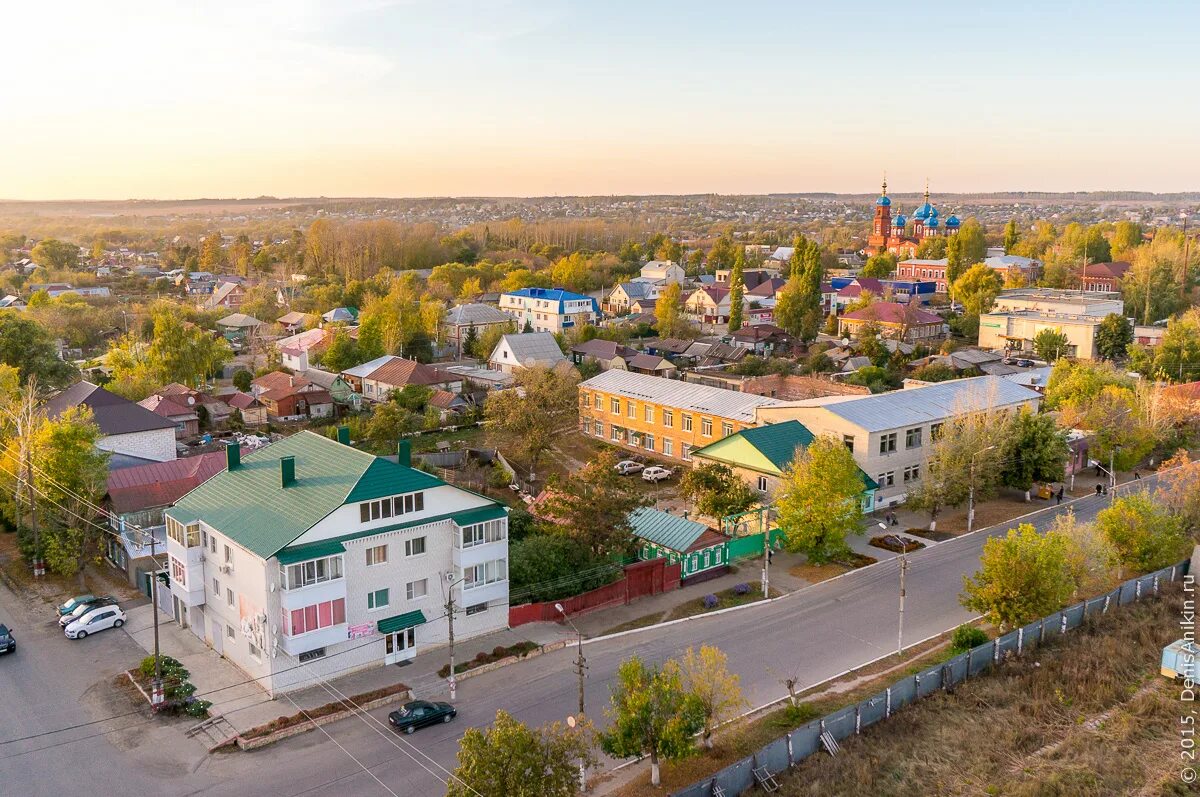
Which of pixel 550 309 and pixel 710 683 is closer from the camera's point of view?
pixel 710 683

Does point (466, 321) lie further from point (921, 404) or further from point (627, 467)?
point (921, 404)

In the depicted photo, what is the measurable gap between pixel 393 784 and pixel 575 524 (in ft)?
29.5

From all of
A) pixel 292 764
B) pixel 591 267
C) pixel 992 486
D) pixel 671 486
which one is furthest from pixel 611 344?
pixel 591 267

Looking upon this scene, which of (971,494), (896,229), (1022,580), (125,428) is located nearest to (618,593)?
(1022,580)

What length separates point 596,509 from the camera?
23719mm

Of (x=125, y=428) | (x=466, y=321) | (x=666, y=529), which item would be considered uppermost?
(x=466, y=321)

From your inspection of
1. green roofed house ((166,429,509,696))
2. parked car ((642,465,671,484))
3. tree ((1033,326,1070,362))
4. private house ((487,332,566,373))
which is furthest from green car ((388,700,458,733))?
tree ((1033,326,1070,362))

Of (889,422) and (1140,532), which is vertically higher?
(889,422)

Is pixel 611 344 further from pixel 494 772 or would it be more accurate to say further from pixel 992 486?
pixel 494 772

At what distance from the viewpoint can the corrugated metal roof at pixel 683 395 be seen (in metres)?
Result: 36.7

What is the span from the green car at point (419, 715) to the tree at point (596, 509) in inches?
261

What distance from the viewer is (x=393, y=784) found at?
16266 mm

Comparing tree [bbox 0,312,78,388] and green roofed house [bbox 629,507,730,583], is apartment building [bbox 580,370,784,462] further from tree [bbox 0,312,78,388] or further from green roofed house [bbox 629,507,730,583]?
tree [bbox 0,312,78,388]

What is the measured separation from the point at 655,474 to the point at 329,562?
1863 centimetres
